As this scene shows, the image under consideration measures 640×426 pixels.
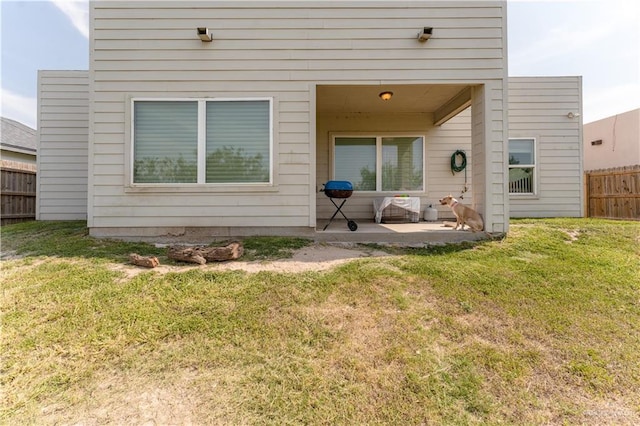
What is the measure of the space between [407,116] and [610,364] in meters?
5.89

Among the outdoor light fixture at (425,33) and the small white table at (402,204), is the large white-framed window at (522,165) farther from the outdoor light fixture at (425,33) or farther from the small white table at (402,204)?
the outdoor light fixture at (425,33)

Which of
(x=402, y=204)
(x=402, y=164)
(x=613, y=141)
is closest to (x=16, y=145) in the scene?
(x=402, y=164)

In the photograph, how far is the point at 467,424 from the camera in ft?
5.01

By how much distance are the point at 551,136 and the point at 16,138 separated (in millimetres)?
16638

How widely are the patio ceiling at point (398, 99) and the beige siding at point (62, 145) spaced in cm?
555

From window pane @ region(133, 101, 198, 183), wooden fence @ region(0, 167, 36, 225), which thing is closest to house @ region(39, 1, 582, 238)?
window pane @ region(133, 101, 198, 183)

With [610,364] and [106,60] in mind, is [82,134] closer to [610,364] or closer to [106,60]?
[106,60]

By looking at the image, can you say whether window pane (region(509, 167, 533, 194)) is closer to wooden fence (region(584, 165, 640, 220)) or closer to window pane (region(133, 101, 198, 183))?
wooden fence (region(584, 165, 640, 220))

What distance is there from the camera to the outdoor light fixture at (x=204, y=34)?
166 inches

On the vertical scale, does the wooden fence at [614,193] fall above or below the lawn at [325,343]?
above

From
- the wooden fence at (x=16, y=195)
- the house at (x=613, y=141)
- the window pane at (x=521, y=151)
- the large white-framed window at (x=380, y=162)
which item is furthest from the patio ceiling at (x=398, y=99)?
the house at (x=613, y=141)

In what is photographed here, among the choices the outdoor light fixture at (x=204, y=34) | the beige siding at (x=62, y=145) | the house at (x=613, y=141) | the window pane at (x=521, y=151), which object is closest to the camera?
the outdoor light fixture at (x=204, y=34)

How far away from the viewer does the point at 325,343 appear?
2090 mm

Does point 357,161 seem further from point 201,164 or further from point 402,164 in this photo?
point 201,164
